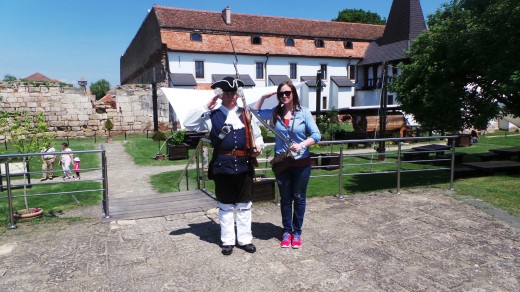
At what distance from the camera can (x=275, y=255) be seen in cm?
387

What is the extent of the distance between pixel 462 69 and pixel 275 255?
673 cm

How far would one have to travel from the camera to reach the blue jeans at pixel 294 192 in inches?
156

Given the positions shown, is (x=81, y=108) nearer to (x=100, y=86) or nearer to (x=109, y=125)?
(x=109, y=125)

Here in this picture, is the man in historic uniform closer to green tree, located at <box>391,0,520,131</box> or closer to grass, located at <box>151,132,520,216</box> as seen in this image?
grass, located at <box>151,132,520,216</box>

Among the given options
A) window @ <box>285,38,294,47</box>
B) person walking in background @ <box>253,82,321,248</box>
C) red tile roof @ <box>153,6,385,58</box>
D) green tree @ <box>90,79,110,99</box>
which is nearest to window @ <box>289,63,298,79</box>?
red tile roof @ <box>153,6,385,58</box>

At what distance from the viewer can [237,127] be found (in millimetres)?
3797

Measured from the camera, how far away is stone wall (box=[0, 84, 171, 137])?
2347cm

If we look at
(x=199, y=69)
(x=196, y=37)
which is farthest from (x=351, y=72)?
(x=196, y=37)

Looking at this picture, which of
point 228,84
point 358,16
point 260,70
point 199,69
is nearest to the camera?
point 228,84

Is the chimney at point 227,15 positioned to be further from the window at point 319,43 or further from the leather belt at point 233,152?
the leather belt at point 233,152

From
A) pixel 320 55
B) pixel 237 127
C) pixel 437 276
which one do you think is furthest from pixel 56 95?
pixel 437 276

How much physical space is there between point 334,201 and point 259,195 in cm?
124

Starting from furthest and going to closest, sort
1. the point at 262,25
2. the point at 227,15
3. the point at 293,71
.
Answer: the point at 293,71 → the point at 262,25 → the point at 227,15

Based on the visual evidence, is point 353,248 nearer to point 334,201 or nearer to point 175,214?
point 334,201
